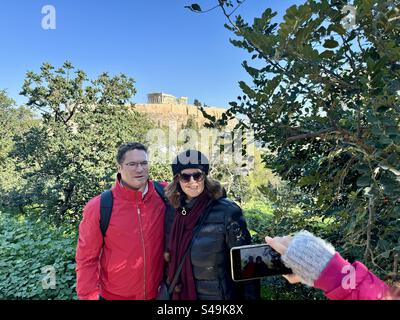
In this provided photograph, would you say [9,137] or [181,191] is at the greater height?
[9,137]

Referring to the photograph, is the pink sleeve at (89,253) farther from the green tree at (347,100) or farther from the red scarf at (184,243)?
the green tree at (347,100)

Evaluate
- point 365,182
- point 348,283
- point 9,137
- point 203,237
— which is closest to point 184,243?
point 203,237

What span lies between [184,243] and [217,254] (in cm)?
18

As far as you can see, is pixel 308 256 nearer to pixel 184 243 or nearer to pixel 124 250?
pixel 184 243

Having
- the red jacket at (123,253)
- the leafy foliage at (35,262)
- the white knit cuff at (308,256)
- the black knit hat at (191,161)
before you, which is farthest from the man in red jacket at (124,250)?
the leafy foliage at (35,262)

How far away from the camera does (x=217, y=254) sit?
1.80 meters

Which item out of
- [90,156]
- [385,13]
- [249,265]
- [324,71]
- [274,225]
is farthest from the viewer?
[90,156]

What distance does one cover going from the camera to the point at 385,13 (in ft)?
5.34

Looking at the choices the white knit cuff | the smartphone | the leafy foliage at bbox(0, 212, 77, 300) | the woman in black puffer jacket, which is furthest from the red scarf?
the leafy foliage at bbox(0, 212, 77, 300)

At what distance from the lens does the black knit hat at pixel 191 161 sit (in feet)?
6.42

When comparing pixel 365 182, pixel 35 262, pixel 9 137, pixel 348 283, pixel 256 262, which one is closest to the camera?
pixel 348 283
